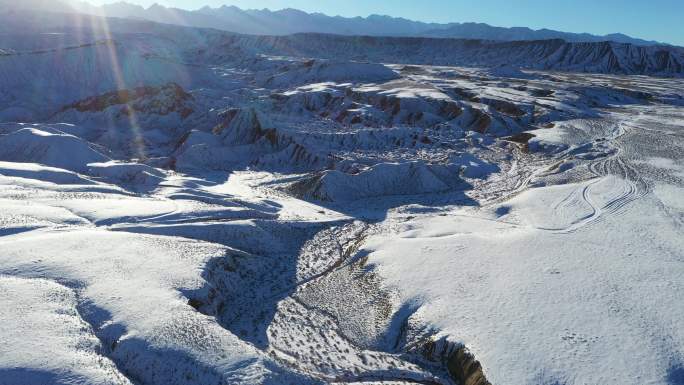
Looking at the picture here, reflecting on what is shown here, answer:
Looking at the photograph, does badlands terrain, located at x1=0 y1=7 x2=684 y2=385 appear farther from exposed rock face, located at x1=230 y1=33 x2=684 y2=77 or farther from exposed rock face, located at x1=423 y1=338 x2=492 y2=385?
exposed rock face, located at x1=230 y1=33 x2=684 y2=77

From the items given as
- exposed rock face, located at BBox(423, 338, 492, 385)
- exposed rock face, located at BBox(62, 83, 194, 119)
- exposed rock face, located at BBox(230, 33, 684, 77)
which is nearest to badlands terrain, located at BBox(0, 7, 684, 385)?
exposed rock face, located at BBox(423, 338, 492, 385)

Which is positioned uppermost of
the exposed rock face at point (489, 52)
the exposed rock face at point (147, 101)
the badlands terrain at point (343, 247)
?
the exposed rock face at point (489, 52)

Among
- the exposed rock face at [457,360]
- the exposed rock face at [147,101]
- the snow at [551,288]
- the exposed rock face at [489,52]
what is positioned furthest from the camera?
the exposed rock face at [489,52]

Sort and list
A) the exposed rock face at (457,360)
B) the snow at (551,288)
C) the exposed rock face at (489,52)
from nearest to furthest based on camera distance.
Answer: the snow at (551,288), the exposed rock face at (457,360), the exposed rock face at (489,52)

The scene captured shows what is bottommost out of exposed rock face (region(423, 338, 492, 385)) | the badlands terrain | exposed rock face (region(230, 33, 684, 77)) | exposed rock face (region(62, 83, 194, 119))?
exposed rock face (region(423, 338, 492, 385))

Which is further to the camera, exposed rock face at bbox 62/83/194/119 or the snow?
exposed rock face at bbox 62/83/194/119

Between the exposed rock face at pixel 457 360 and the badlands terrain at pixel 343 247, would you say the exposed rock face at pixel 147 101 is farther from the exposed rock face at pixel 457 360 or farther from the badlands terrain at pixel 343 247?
the exposed rock face at pixel 457 360

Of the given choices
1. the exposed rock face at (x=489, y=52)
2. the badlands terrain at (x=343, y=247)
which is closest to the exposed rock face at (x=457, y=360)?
the badlands terrain at (x=343, y=247)

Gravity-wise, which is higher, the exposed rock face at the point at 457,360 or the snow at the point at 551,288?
the snow at the point at 551,288

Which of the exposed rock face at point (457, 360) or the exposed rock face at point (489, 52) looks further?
the exposed rock face at point (489, 52)
